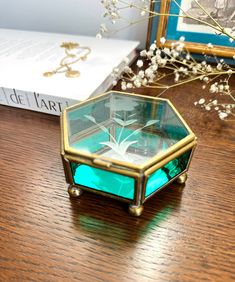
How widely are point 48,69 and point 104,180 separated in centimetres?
39

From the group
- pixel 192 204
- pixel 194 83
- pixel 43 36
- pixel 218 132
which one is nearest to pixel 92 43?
pixel 43 36

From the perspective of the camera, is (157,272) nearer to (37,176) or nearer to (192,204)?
(192,204)

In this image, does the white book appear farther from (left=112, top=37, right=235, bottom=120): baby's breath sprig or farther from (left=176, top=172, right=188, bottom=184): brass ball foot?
(left=176, top=172, right=188, bottom=184): brass ball foot

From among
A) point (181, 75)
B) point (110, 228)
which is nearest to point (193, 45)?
point (181, 75)

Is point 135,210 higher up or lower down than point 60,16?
lower down

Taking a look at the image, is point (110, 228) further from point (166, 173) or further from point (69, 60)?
point (69, 60)

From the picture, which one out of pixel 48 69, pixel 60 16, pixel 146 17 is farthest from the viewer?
pixel 60 16

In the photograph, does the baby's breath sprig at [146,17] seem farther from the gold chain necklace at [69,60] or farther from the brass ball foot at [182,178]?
the brass ball foot at [182,178]

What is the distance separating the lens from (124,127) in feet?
1.31

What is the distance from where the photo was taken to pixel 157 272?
0.29 m

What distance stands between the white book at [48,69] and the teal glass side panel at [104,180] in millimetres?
196

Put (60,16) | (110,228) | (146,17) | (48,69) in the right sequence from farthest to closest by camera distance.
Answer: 1. (60,16)
2. (146,17)
3. (48,69)
4. (110,228)

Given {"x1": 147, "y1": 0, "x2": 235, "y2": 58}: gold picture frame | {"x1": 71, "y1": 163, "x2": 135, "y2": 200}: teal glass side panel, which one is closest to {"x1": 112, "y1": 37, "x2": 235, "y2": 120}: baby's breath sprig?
{"x1": 147, "y1": 0, "x2": 235, "y2": 58}: gold picture frame

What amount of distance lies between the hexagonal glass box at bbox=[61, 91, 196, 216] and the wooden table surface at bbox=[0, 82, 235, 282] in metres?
0.03
